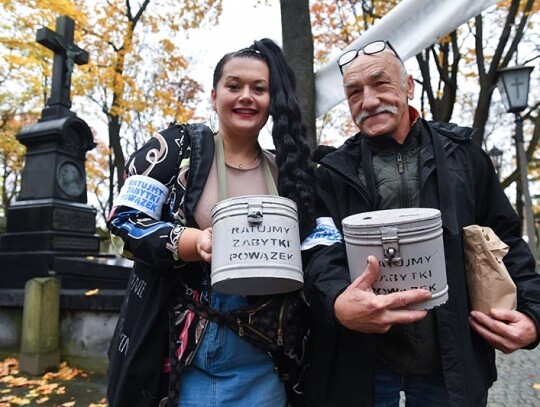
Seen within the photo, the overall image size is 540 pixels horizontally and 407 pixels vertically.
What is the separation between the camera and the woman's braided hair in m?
1.64

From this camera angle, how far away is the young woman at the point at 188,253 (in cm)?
153

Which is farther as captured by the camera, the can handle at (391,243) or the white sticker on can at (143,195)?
the white sticker on can at (143,195)

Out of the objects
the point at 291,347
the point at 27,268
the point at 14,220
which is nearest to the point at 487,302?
the point at 291,347

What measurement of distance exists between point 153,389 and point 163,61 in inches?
679

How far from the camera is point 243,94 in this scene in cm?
167

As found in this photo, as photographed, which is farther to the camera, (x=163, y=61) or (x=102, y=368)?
(x=163, y=61)

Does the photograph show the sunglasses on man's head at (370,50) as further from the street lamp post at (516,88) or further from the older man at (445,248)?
the street lamp post at (516,88)

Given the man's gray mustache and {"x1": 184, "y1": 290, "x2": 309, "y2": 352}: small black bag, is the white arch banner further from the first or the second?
{"x1": 184, "y1": 290, "x2": 309, "y2": 352}: small black bag

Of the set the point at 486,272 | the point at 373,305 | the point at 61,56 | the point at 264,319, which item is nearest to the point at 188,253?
the point at 264,319

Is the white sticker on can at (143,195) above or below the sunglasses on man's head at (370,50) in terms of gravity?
below

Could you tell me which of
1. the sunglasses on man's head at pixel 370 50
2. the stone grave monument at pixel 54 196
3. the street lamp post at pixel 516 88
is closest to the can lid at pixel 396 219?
the sunglasses on man's head at pixel 370 50

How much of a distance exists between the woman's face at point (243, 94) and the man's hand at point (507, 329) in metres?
1.07

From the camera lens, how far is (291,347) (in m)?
1.62

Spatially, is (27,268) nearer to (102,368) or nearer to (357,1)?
(102,368)
